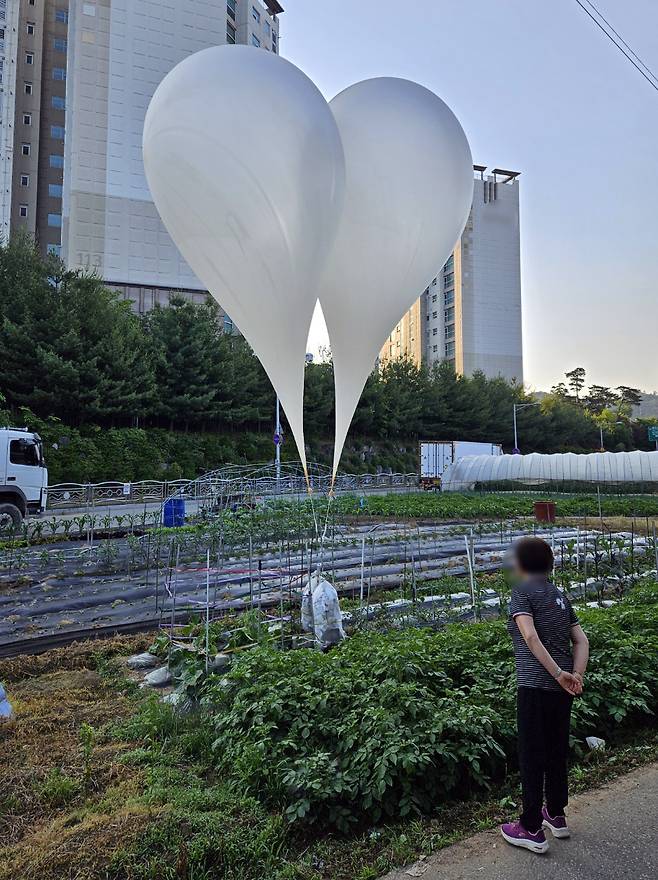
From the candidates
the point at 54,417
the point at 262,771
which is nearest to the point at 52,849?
the point at 262,771

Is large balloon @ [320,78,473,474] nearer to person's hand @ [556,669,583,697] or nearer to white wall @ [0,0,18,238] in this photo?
person's hand @ [556,669,583,697]

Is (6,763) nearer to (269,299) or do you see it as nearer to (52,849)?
(52,849)

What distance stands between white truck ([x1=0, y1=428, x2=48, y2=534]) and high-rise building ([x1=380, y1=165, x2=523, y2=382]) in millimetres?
51759

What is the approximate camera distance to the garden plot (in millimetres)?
7566

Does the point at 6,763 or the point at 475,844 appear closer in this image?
the point at 475,844

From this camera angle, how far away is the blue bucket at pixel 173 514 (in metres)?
16.8

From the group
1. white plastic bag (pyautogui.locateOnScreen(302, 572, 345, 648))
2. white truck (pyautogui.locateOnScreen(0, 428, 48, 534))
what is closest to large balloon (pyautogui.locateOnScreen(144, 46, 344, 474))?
white plastic bag (pyautogui.locateOnScreen(302, 572, 345, 648))

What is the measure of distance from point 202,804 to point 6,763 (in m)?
1.52

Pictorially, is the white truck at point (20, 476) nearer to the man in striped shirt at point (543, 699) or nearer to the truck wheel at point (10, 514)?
the truck wheel at point (10, 514)

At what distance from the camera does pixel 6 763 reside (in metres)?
3.78

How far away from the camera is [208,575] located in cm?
627

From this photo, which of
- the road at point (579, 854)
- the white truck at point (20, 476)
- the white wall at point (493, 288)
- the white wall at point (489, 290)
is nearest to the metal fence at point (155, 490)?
the white truck at point (20, 476)

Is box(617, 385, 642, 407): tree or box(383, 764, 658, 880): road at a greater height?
box(617, 385, 642, 407): tree

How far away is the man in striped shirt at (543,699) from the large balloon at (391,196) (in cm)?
381
